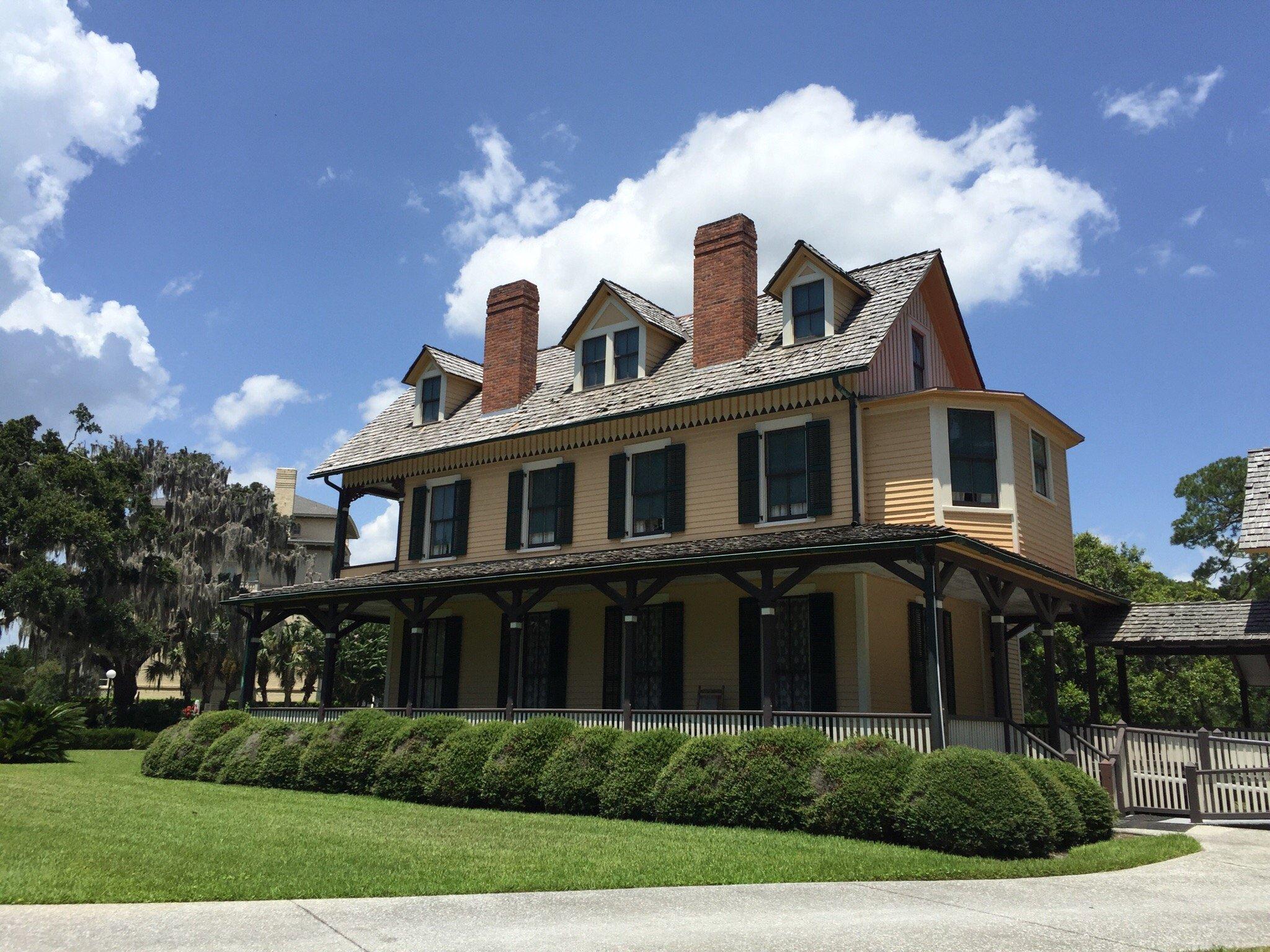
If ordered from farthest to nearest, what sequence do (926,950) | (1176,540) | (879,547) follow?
1. (1176,540)
2. (879,547)
3. (926,950)

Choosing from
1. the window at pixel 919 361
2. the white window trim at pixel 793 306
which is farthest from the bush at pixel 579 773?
the window at pixel 919 361

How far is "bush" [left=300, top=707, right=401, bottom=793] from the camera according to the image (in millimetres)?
17672

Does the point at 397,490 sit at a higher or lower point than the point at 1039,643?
higher

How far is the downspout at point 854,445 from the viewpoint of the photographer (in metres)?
17.4

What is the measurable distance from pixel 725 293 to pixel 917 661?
8046 millimetres

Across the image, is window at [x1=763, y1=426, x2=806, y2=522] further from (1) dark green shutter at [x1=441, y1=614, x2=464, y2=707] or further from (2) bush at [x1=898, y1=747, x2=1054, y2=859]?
(1) dark green shutter at [x1=441, y1=614, x2=464, y2=707]

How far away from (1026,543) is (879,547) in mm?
4083

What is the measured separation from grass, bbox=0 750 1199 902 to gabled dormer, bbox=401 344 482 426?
40.2 ft

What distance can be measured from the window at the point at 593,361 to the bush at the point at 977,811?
12660 mm

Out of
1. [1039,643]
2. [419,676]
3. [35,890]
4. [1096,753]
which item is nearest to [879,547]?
[1096,753]

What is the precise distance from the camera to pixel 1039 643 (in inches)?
1323

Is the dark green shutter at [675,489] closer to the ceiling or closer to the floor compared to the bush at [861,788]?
closer to the ceiling

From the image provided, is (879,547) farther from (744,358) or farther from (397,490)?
(397,490)

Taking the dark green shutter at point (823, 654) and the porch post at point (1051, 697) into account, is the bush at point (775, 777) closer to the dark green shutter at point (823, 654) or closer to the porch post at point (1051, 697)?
the dark green shutter at point (823, 654)
